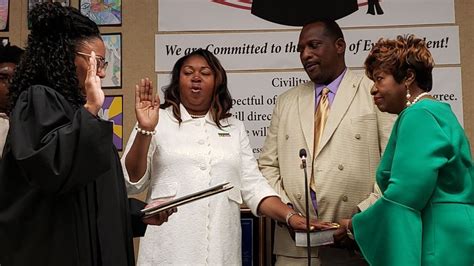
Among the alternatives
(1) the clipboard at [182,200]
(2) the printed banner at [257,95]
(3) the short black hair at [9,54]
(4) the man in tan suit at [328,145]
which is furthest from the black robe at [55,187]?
(2) the printed banner at [257,95]

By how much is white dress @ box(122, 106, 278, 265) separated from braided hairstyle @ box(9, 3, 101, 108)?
1.01 metres

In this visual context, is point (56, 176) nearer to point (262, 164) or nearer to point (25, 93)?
point (25, 93)

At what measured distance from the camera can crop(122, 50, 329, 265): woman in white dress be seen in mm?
3104

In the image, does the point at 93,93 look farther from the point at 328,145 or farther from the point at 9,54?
the point at 9,54

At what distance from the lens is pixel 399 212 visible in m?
2.53

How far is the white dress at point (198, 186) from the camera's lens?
311cm

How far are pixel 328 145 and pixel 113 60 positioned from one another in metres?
1.67

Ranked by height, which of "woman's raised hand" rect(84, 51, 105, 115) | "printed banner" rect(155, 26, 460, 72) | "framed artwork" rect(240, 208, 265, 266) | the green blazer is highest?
"printed banner" rect(155, 26, 460, 72)

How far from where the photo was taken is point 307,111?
3457mm

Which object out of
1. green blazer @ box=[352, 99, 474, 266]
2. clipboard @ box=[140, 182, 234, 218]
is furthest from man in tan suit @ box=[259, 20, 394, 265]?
clipboard @ box=[140, 182, 234, 218]

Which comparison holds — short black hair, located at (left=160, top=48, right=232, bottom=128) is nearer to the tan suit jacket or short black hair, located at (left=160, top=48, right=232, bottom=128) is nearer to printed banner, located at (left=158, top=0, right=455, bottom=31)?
the tan suit jacket

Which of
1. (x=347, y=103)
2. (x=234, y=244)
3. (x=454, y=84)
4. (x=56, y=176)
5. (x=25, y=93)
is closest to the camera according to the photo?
(x=56, y=176)

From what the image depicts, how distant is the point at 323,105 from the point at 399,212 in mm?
1026

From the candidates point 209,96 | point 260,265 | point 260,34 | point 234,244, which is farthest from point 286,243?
point 260,34
